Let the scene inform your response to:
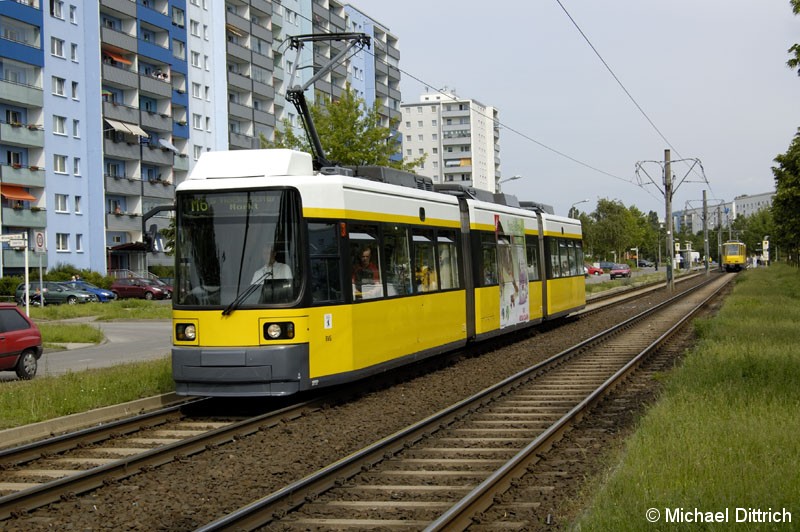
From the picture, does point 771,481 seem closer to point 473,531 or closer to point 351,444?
point 473,531

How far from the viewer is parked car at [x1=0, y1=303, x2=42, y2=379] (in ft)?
55.1

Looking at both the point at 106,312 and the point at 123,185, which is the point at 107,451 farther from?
the point at 123,185

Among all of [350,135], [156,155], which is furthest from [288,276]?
[156,155]

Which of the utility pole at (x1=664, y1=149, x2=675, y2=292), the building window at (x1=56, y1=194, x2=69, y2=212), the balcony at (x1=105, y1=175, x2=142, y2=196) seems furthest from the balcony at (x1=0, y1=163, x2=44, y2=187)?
the utility pole at (x1=664, y1=149, x2=675, y2=292)

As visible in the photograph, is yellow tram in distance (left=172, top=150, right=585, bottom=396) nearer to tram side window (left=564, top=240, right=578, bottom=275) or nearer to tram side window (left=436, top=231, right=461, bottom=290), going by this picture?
tram side window (left=436, top=231, right=461, bottom=290)

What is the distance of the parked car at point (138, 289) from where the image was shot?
54.7 metres

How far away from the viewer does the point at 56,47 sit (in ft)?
190

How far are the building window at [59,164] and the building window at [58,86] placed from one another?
12.3 ft

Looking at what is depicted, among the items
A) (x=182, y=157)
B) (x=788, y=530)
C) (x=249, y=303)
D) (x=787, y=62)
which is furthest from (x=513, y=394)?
(x=182, y=157)

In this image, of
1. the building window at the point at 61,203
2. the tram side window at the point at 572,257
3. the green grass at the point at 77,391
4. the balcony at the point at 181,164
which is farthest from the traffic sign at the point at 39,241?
the balcony at the point at 181,164

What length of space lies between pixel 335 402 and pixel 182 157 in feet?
198

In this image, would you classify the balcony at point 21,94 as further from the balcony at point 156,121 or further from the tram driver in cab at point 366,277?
the tram driver in cab at point 366,277

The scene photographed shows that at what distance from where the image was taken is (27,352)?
17.2m

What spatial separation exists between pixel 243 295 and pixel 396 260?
10.8ft
